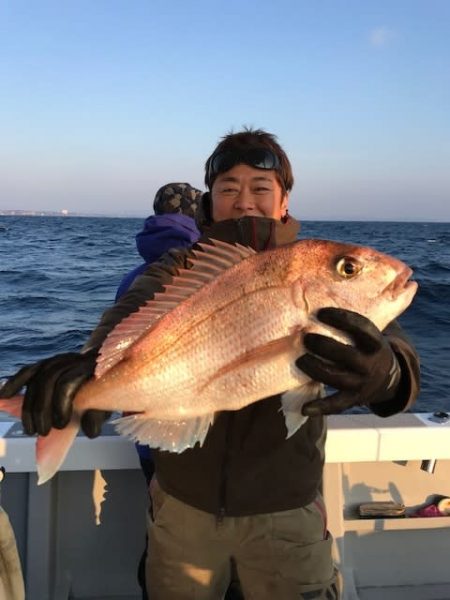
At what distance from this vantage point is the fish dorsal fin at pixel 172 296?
1955 millimetres

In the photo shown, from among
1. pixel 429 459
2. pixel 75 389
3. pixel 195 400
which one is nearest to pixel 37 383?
pixel 75 389

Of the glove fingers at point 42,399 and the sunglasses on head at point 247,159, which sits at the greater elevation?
the sunglasses on head at point 247,159

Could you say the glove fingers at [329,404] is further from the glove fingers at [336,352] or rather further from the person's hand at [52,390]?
the person's hand at [52,390]

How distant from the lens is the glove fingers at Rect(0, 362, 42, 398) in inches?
78.2

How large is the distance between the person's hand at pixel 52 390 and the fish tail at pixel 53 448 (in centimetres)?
3

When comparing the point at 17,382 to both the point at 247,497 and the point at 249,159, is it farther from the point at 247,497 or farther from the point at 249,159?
the point at 249,159

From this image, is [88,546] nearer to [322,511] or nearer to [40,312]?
[322,511]

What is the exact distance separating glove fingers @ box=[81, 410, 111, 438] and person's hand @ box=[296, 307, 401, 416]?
776 millimetres

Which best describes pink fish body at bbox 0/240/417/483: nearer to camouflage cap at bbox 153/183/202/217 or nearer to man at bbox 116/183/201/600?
man at bbox 116/183/201/600

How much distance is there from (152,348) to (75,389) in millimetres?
318

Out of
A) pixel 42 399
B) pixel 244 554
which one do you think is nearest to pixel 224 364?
pixel 42 399

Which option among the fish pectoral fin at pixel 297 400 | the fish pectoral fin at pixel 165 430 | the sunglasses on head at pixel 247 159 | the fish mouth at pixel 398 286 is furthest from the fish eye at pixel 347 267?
the sunglasses on head at pixel 247 159

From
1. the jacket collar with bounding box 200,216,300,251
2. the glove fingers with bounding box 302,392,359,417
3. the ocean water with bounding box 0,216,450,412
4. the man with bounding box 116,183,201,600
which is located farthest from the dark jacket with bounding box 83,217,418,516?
the ocean water with bounding box 0,216,450,412

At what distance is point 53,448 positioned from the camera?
6.48 feet
